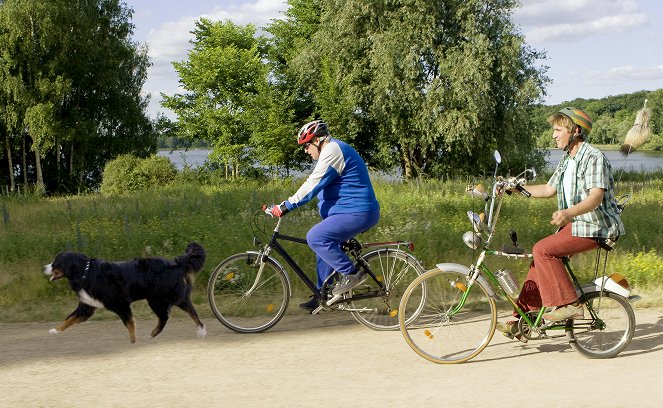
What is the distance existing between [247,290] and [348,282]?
3.22 ft

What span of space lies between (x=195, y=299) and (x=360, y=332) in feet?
6.91

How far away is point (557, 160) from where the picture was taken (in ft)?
198

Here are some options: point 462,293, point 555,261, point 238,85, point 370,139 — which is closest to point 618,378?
point 555,261

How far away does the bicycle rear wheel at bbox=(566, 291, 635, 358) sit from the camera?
534 cm

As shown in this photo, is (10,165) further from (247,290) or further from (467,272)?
(467,272)

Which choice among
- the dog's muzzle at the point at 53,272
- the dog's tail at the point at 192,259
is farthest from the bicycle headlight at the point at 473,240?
the dog's muzzle at the point at 53,272

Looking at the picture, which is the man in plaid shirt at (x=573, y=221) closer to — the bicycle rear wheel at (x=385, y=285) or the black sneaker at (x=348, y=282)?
the bicycle rear wheel at (x=385, y=285)

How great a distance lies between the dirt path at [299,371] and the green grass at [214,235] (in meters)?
1.18

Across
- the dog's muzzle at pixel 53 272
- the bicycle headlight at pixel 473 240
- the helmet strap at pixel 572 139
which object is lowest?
the dog's muzzle at pixel 53 272

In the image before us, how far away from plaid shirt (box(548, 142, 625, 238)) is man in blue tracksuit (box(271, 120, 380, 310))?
1.75m

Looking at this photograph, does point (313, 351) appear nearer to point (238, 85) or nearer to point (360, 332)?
point (360, 332)

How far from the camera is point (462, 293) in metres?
5.48

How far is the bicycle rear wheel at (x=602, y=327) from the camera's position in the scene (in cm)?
534

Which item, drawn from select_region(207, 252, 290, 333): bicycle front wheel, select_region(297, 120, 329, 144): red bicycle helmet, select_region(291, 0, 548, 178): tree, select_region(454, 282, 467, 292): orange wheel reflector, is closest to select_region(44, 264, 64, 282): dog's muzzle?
select_region(207, 252, 290, 333): bicycle front wheel
